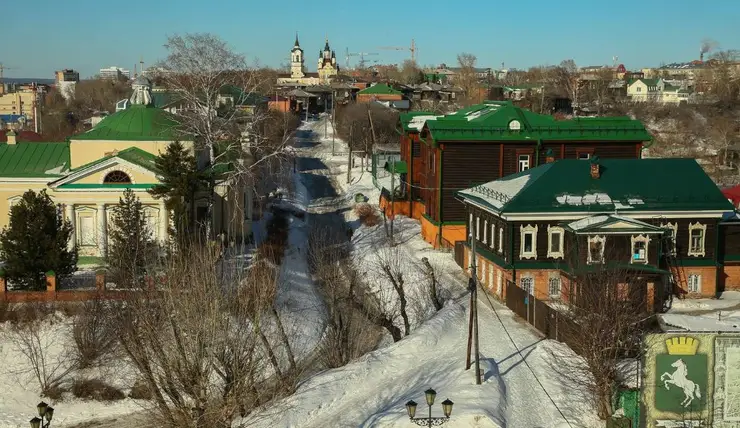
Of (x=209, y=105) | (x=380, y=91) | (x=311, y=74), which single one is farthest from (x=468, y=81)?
(x=209, y=105)

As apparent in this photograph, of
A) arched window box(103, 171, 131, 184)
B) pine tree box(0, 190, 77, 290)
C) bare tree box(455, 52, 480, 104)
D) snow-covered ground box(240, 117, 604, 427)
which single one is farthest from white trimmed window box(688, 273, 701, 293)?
bare tree box(455, 52, 480, 104)

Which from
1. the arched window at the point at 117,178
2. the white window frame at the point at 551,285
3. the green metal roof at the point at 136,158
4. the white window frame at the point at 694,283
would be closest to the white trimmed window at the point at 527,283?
the white window frame at the point at 551,285

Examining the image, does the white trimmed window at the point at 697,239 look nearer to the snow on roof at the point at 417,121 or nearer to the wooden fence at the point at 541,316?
the wooden fence at the point at 541,316

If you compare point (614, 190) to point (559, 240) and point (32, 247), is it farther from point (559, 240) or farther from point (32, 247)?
point (32, 247)

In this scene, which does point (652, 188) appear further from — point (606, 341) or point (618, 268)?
point (606, 341)

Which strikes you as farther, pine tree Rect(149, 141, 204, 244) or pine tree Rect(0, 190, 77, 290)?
pine tree Rect(149, 141, 204, 244)

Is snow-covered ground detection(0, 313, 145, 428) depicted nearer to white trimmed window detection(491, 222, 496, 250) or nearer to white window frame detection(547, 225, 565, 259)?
white trimmed window detection(491, 222, 496, 250)

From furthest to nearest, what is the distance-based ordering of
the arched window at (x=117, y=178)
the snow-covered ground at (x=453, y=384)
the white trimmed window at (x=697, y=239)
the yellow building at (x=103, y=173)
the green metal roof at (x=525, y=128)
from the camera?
the green metal roof at (x=525, y=128)
the arched window at (x=117, y=178)
the yellow building at (x=103, y=173)
the white trimmed window at (x=697, y=239)
the snow-covered ground at (x=453, y=384)
